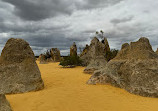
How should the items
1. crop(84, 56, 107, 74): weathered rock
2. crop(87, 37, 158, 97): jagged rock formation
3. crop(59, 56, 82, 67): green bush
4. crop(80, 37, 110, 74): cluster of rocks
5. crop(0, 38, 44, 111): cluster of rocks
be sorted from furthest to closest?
crop(59, 56, 82, 67): green bush
crop(80, 37, 110, 74): cluster of rocks
crop(84, 56, 107, 74): weathered rock
crop(0, 38, 44, 111): cluster of rocks
crop(87, 37, 158, 97): jagged rock formation

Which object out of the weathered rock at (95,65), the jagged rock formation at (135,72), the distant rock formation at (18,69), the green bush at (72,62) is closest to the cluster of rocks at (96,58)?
the weathered rock at (95,65)

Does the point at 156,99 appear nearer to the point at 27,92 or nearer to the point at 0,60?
the point at 27,92

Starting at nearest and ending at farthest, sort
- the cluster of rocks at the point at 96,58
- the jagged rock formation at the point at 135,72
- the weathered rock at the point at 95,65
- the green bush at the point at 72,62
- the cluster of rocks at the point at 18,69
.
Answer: the jagged rock formation at the point at 135,72 → the cluster of rocks at the point at 18,69 → the weathered rock at the point at 95,65 → the cluster of rocks at the point at 96,58 → the green bush at the point at 72,62

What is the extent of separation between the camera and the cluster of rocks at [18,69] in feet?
15.6

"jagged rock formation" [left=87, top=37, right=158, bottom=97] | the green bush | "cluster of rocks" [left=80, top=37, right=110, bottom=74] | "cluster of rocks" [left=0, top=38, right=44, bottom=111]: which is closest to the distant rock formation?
"cluster of rocks" [left=0, top=38, right=44, bottom=111]

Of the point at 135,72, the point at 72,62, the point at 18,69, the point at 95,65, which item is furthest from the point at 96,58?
the point at 18,69

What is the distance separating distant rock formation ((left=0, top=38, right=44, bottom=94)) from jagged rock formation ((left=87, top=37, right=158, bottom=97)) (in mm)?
2863

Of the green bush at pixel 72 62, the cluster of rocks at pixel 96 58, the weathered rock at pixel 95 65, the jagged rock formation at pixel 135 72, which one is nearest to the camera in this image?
the jagged rock formation at pixel 135 72

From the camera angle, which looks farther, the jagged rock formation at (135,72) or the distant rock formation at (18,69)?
the distant rock formation at (18,69)

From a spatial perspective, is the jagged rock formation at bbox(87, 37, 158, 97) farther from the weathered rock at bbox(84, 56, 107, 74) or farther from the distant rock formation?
the weathered rock at bbox(84, 56, 107, 74)

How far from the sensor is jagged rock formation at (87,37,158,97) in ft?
14.6

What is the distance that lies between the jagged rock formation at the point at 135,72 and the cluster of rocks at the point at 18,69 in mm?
2866

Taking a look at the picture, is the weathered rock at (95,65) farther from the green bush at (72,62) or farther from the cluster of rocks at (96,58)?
the green bush at (72,62)

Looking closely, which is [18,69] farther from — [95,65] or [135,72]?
[95,65]
